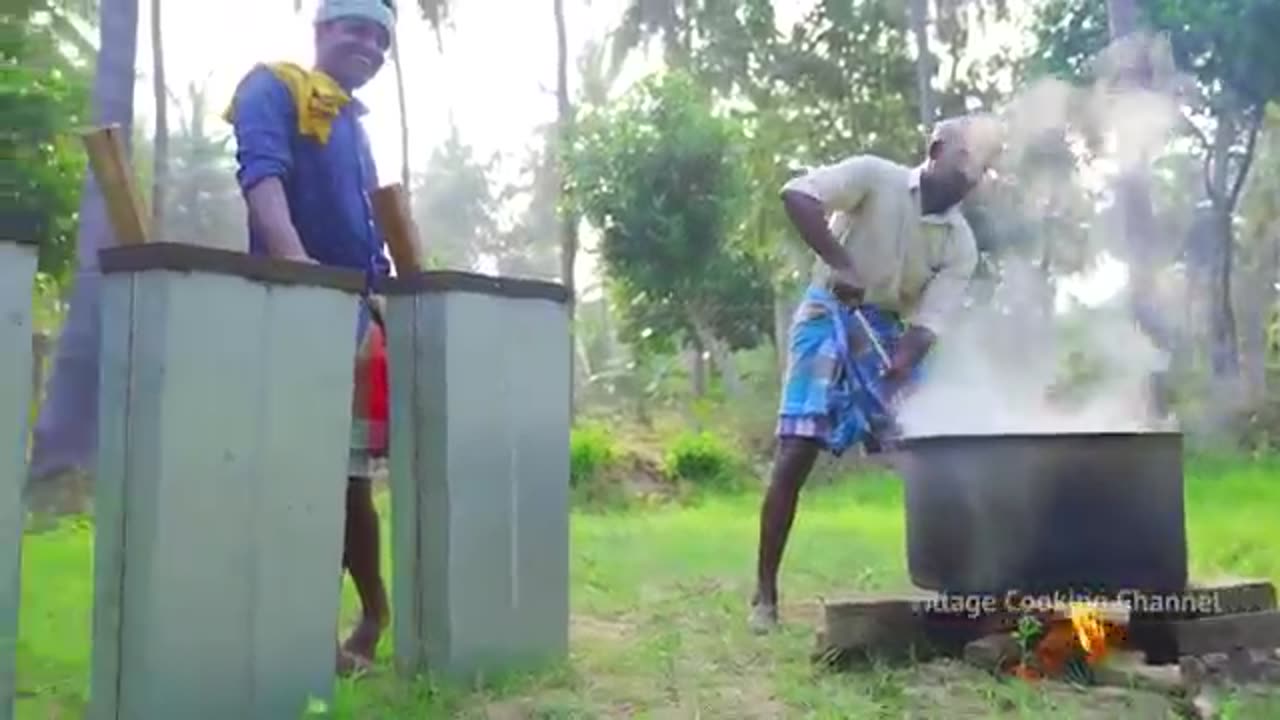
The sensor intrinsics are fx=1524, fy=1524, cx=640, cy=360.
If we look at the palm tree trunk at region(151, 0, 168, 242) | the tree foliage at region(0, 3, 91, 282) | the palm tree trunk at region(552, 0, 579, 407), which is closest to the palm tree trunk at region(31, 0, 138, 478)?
the tree foliage at region(0, 3, 91, 282)

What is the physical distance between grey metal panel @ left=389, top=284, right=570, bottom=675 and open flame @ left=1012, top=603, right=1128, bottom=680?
104 centimetres

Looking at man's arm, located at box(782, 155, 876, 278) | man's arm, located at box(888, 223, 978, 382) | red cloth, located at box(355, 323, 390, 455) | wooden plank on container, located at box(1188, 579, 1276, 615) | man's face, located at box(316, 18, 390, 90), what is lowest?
wooden plank on container, located at box(1188, 579, 1276, 615)

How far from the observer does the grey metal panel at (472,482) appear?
121 inches

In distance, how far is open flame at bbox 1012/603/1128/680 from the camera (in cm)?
323

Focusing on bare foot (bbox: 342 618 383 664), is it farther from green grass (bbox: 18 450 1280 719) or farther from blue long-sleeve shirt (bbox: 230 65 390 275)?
blue long-sleeve shirt (bbox: 230 65 390 275)

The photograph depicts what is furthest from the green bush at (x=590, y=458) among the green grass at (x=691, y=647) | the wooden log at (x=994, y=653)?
the wooden log at (x=994, y=653)

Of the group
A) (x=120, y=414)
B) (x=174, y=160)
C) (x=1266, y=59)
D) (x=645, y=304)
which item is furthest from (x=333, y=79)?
(x=174, y=160)

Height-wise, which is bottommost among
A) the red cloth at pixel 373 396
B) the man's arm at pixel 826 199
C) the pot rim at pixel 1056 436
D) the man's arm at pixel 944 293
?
the pot rim at pixel 1056 436

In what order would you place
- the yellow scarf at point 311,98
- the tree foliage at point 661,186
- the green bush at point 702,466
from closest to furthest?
the yellow scarf at point 311,98, the green bush at point 702,466, the tree foliage at point 661,186

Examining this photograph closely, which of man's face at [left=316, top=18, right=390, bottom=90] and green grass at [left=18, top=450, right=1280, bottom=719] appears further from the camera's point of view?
man's face at [left=316, top=18, right=390, bottom=90]

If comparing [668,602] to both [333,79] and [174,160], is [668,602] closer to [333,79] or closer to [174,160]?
[333,79]

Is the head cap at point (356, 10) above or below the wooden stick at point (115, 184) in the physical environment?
above

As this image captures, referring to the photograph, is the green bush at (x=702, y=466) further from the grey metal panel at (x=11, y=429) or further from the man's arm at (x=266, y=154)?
the grey metal panel at (x=11, y=429)

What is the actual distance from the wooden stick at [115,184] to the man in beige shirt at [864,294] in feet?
5.65
